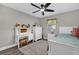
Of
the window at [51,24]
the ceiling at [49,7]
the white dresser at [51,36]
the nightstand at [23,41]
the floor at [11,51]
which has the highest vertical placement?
the ceiling at [49,7]

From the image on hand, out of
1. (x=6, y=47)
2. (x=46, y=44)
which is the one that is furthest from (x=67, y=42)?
(x=6, y=47)

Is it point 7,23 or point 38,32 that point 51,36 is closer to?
point 38,32

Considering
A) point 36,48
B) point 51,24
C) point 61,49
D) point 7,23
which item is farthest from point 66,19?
point 7,23

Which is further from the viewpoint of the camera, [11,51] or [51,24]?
[51,24]

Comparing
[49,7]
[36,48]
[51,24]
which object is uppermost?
[49,7]

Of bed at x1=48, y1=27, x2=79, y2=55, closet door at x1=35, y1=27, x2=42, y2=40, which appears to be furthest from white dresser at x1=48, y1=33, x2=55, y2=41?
closet door at x1=35, y1=27, x2=42, y2=40

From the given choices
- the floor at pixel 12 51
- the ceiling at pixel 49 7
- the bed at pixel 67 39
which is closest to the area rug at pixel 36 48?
the floor at pixel 12 51

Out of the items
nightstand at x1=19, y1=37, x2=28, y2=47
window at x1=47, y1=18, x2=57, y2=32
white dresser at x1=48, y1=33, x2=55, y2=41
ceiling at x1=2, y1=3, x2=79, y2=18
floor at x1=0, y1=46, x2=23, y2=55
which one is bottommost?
floor at x1=0, y1=46, x2=23, y2=55

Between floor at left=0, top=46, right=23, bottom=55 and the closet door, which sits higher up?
the closet door

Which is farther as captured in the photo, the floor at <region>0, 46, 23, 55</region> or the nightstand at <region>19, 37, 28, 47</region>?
the nightstand at <region>19, 37, 28, 47</region>

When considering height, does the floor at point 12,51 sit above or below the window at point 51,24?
below

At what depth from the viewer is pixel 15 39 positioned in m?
1.04

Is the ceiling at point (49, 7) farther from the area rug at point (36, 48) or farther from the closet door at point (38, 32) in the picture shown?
the area rug at point (36, 48)

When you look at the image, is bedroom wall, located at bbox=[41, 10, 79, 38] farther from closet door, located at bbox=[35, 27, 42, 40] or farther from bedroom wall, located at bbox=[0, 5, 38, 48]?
bedroom wall, located at bbox=[0, 5, 38, 48]
